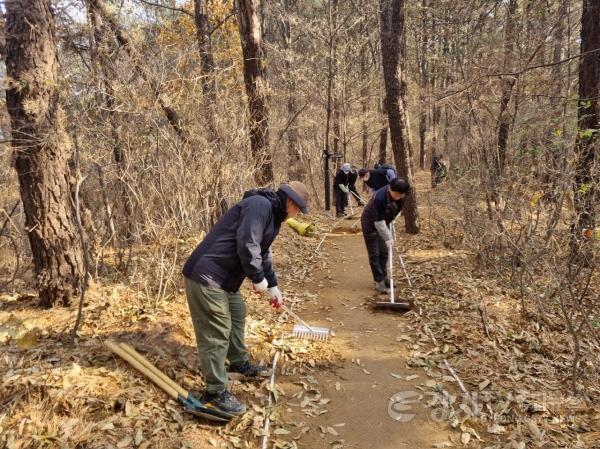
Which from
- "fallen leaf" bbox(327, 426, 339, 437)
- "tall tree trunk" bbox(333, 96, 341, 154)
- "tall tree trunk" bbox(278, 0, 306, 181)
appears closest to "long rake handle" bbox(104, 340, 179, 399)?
"fallen leaf" bbox(327, 426, 339, 437)

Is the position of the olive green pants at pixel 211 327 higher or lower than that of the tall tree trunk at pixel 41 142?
lower

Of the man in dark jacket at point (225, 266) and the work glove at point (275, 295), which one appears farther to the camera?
the work glove at point (275, 295)

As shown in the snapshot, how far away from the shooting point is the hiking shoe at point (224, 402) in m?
3.48

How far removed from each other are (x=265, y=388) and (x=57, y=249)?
9.29 ft

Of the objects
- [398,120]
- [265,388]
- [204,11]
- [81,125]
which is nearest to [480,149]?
[398,120]

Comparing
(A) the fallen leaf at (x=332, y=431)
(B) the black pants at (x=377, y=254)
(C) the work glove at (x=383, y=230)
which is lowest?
(A) the fallen leaf at (x=332, y=431)

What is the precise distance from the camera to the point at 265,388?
405 centimetres

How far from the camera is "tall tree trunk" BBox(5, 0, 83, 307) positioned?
14.2ft

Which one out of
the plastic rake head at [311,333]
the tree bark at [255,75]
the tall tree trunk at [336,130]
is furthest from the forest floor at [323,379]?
the tall tree trunk at [336,130]

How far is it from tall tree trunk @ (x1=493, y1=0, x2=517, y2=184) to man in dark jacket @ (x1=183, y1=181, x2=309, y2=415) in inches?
193

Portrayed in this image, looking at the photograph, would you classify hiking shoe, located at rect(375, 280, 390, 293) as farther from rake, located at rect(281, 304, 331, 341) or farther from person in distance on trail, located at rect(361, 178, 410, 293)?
rake, located at rect(281, 304, 331, 341)

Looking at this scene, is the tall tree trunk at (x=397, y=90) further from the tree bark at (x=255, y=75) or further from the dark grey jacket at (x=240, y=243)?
the dark grey jacket at (x=240, y=243)

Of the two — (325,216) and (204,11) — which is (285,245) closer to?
(325,216)

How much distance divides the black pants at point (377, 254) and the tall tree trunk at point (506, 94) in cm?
223
